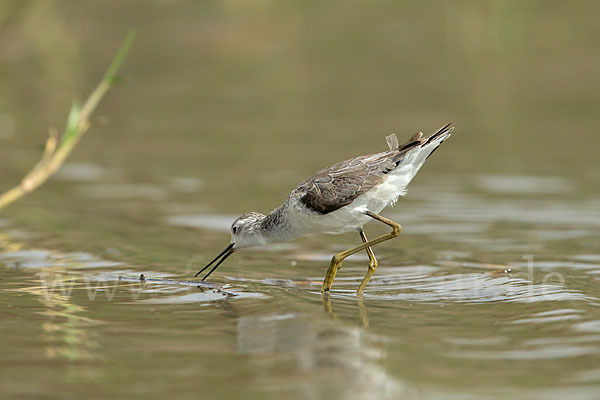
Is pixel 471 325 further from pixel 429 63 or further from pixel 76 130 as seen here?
pixel 429 63

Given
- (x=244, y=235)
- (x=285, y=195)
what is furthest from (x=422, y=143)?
(x=285, y=195)

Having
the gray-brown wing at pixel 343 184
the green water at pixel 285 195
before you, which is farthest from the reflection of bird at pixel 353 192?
the green water at pixel 285 195

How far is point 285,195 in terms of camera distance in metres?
11.4

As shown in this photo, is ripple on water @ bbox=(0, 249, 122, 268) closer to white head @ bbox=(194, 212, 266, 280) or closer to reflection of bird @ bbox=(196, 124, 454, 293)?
white head @ bbox=(194, 212, 266, 280)

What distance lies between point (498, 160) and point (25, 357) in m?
9.18

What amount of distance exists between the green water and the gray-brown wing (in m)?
0.74

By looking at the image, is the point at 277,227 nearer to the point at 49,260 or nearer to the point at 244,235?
the point at 244,235

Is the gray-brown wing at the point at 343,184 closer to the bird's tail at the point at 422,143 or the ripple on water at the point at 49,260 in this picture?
the bird's tail at the point at 422,143

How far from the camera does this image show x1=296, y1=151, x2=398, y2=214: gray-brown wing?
24.8 ft

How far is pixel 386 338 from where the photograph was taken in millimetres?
5934

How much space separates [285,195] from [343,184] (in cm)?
378

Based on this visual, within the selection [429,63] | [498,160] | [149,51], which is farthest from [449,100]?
[149,51]

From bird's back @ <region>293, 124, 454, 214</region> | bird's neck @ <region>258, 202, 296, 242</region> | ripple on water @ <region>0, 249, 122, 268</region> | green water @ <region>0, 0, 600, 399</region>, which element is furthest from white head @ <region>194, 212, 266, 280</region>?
ripple on water @ <region>0, 249, 122, 268</region>

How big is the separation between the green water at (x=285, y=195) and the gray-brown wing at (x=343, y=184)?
2.42ft
